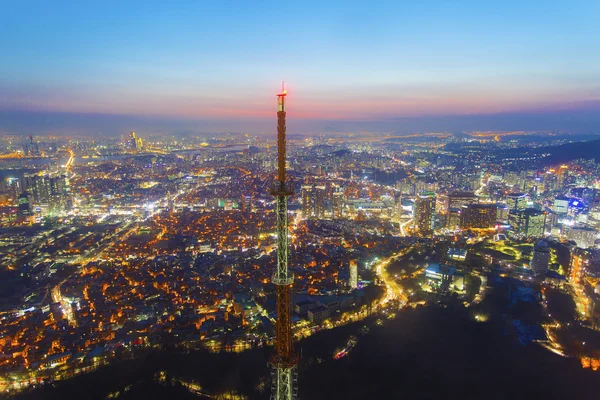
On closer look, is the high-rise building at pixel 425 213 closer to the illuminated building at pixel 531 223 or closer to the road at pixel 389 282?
the illuminated building at pixel 531 223

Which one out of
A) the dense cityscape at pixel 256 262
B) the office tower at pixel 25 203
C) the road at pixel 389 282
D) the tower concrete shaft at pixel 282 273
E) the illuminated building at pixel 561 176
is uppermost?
the tower concrete shaft at pixel 282 273

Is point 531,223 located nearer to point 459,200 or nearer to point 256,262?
point 459,200

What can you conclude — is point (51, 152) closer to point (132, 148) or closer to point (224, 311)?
point (132, 148)

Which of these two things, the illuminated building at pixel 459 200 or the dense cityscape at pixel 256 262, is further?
the illuminated building at pixel 459 200

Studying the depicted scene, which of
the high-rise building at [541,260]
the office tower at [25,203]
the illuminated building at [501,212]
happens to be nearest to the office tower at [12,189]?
the office tower at [25,203]

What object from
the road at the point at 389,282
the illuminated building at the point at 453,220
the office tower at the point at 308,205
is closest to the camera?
the road at the point at 389,282

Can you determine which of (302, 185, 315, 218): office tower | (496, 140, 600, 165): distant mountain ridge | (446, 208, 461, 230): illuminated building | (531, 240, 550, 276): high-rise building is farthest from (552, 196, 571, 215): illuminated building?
(496, 140, 600, 165): distant mountain ridge

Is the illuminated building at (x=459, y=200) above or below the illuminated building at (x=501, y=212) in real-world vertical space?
above

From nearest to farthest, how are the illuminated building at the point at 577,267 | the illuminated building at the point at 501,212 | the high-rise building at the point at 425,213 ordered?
1. the illuminated building at the point at 577,267
2. the high-rise building at the point at 425,213
3. the illuminated building at the point at 501,212
